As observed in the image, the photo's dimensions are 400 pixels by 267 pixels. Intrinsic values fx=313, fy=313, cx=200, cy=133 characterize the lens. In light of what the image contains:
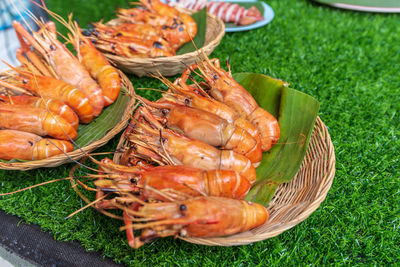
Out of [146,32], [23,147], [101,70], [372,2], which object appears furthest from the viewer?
[372,2]

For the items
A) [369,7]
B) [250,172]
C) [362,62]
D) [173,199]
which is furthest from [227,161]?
[369,7]

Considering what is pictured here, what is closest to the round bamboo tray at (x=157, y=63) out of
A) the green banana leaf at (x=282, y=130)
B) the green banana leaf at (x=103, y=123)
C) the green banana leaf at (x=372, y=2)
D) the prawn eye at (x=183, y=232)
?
the green banana leaf at (x=103, y=123)

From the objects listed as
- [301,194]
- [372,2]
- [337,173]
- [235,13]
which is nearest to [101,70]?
[301,194]

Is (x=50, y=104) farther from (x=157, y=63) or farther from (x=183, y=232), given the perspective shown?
(x=183, y=232)

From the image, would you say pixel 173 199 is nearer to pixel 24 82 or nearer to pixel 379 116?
pixel 24 82

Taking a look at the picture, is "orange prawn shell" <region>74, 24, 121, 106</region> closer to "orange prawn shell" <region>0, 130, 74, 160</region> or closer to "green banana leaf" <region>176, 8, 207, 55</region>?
"orange prawn shell" <region>0, 130, 74, 160</region>

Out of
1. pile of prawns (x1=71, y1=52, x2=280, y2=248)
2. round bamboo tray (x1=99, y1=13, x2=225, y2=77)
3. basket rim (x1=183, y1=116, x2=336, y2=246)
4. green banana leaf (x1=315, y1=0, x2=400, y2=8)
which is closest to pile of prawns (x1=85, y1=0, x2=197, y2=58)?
round bamboo tray (x1=99, y1=13, x2=225, y2=77)
